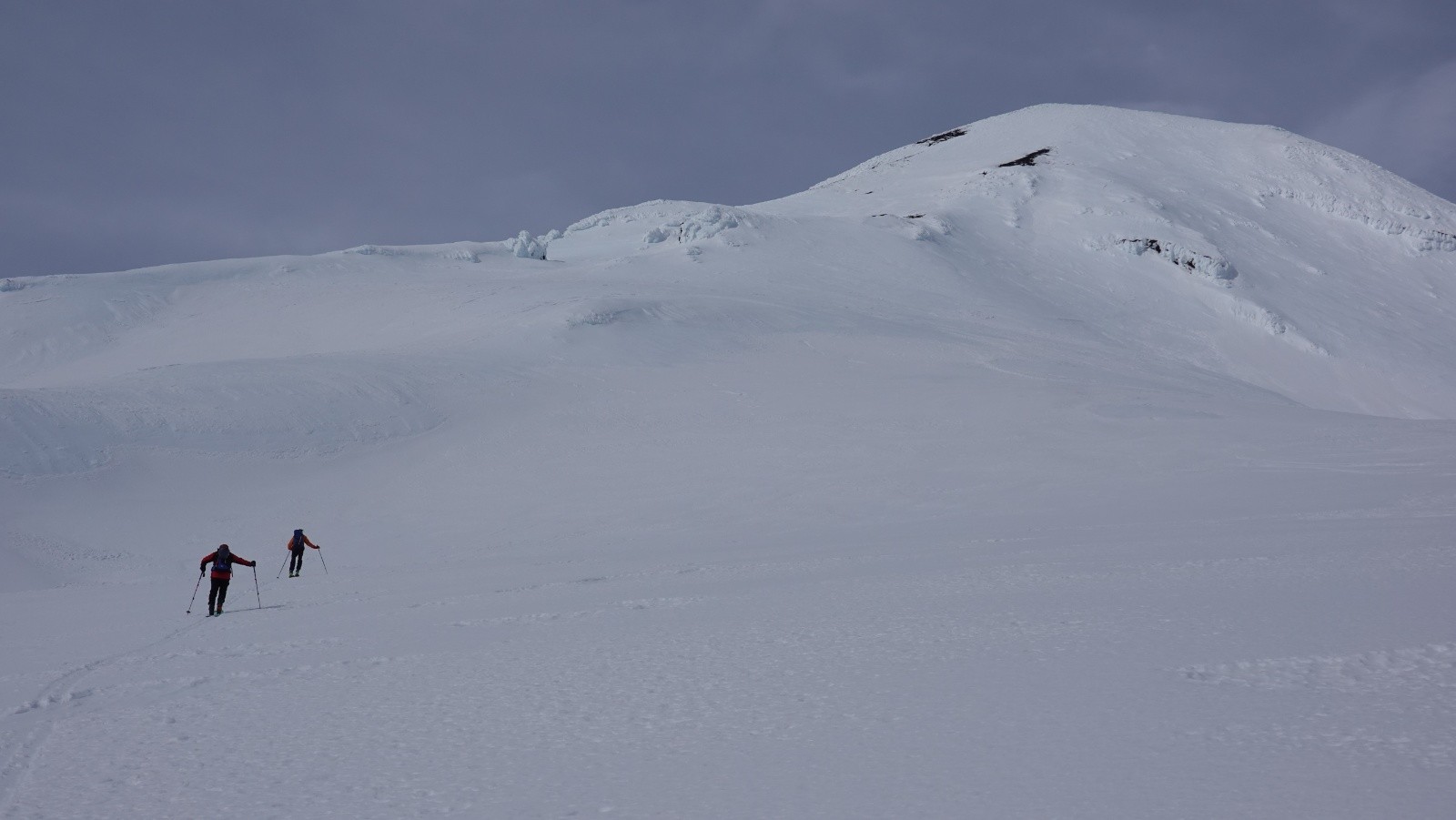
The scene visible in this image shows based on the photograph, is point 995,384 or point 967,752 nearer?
point 967,752

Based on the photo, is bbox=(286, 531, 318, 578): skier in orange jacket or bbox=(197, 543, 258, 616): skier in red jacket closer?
bbox=(197, 543, 258, 616): skier in red jacket

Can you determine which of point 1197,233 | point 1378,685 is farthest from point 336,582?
point 1197,233

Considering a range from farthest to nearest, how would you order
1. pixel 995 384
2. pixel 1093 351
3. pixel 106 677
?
pixel 1093 351 < pixel 995 384 < pixel 106 677

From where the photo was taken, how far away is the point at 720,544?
53.2 ft

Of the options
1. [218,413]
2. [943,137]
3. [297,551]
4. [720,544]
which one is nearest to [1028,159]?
[943,137]

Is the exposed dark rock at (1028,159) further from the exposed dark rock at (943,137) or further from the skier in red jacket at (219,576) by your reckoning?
the skier in red jacket at (219,576)

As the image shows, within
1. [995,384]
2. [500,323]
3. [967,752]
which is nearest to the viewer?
[967,752]

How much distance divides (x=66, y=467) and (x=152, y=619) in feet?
38.5

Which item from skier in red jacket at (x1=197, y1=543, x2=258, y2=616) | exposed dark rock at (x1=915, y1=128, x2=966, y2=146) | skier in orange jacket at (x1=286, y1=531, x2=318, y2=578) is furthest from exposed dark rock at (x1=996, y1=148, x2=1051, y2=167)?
skier in red jacket at (x1=197, y1=543, x2=258, y2=616)

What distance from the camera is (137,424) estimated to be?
23688 millimetres

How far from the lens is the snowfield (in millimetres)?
5832

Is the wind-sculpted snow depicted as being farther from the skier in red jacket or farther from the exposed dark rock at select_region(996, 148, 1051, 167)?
the exposed dark rock at select_region(996, 148, 1051, 167)

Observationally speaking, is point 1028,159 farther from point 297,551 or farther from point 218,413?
point 297,551

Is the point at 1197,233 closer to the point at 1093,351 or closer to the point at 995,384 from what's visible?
the point at 1093,351
